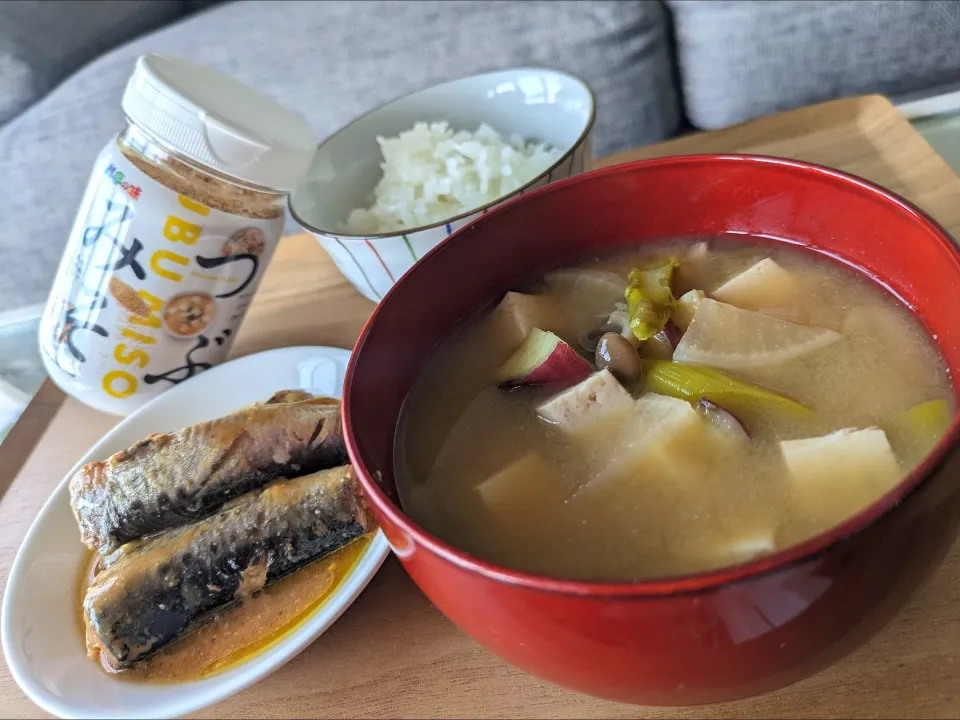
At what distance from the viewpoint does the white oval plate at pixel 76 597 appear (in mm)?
588

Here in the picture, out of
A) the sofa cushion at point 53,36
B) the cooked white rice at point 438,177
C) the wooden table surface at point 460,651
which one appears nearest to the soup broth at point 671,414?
the wooden table surface at point 460,651

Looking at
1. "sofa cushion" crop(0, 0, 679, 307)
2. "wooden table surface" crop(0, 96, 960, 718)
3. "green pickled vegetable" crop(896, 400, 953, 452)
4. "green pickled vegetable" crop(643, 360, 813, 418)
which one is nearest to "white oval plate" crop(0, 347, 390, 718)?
"wooden table surface" crop(0, 96, 960, 718)

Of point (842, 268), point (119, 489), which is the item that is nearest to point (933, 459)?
point (842, 268)

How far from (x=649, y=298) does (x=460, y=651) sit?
0.97 ft

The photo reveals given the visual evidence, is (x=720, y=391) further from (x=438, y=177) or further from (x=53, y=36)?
(x=53, y=36)

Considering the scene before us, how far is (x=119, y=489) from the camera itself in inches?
27.8

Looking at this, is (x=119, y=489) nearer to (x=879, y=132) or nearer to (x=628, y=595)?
(x=628, y=595)

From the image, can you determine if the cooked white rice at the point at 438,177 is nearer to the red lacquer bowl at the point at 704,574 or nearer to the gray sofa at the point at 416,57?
the red lacquer bowl at the point at 704,574

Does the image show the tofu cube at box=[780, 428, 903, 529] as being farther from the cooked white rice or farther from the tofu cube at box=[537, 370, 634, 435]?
the cooked white rice

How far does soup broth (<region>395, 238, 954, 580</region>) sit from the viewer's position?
1.49 feet

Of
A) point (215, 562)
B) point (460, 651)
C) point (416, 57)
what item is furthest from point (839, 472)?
point (416, 57)

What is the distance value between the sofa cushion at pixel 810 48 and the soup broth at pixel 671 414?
2.78 ft

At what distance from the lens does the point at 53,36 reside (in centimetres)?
177

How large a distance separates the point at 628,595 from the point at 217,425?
1.62ft
